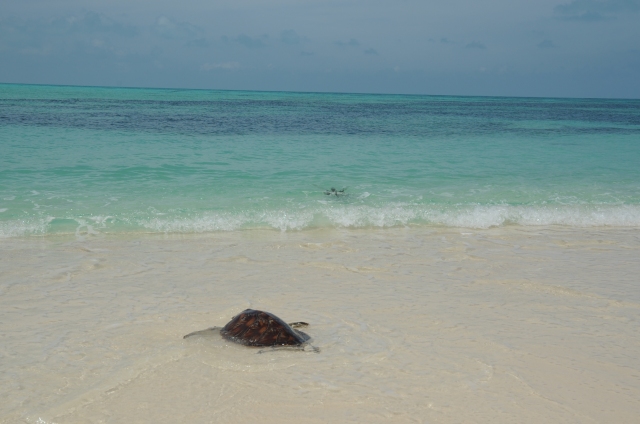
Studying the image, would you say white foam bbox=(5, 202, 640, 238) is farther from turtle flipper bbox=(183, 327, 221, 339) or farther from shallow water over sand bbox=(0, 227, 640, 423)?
turtle flipper bbox=(183, 327, 221, 339)

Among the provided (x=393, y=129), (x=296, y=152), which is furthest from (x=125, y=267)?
(x=393, y=129)

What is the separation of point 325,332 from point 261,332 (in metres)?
0.66

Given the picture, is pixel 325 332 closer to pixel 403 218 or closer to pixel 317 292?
pixel 317 292

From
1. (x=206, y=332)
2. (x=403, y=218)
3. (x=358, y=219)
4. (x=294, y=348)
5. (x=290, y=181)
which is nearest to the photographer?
(x=294, y=348)

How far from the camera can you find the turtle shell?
486 centimetres

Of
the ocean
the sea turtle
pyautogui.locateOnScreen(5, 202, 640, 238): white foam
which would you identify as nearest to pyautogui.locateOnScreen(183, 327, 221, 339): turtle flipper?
the sea turtle

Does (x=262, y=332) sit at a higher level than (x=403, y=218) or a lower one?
higher

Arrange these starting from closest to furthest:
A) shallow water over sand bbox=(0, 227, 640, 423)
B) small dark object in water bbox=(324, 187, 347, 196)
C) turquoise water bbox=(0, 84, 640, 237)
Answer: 1. shallow water over sand bbox=(0, 227, 640, 423)
2. turquoise water bbox=(0, 84, 640, 237)
3. small dark object in water bbox=(324, 187, 347, 196)

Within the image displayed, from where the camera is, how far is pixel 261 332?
488cm

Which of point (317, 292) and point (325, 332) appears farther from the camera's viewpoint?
point (317, 292)

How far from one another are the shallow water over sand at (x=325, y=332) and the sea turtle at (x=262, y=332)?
4.4 inches

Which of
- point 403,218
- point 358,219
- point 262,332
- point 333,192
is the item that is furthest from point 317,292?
point 333,192

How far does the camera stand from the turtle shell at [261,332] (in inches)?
191

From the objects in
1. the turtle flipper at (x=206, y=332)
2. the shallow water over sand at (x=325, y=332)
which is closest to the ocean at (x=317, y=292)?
the shallow water over sand at (x=325, y=332)
